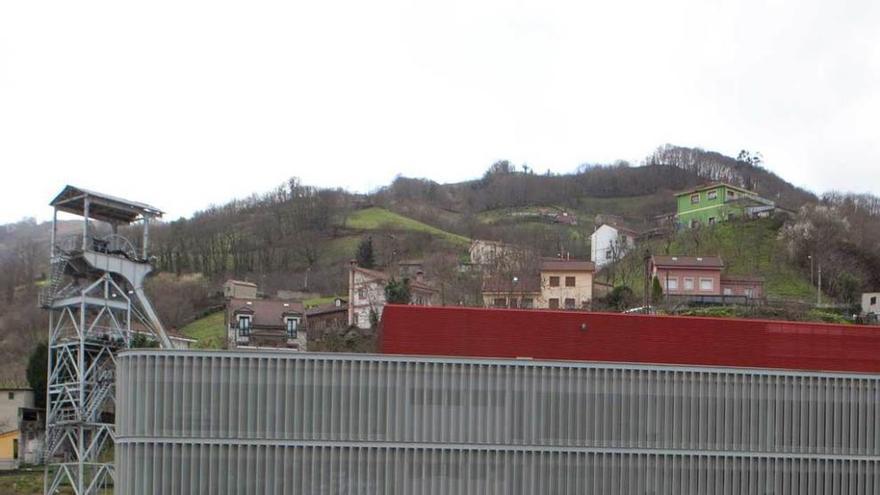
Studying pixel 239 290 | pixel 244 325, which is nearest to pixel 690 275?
pixel 244 325

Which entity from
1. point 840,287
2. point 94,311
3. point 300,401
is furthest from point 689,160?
point 300,401

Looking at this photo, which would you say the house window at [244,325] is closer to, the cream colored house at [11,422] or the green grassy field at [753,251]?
the cream colored house at [11,422]

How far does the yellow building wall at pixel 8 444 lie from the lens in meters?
61.3

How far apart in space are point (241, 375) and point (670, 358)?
1640 centimetres

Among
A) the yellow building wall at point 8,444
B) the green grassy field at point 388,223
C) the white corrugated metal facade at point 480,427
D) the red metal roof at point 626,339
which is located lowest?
the yellow building wall at point 8,444

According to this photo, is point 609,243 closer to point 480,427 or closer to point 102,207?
point 102,207

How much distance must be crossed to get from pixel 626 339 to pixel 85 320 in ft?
95.6

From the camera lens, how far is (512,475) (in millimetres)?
38844

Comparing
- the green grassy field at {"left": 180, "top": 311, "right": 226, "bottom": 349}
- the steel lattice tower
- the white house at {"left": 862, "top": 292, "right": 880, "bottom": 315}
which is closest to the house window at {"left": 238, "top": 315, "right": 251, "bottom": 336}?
the green grassy field at {"left": 180, "top": 311, "right": 226, "bottom": 349}

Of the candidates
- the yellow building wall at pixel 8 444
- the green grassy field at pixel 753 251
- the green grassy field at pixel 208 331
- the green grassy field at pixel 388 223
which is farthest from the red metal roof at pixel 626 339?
the green grassy field at pixel 388 223

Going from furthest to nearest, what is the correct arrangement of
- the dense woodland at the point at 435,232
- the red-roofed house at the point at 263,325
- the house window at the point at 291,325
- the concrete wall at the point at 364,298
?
the dense woodland at the point at 435,232
the concrete wall at the point at 364,298
the house window at the point at 291,325
the red-roofed house at the point at 263,325

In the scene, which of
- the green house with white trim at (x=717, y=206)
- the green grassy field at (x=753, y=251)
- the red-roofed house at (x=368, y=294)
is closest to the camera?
the red-roofed house at (x=368, y=294)

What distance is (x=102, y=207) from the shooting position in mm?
54656

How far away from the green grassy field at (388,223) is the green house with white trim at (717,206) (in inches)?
1071
